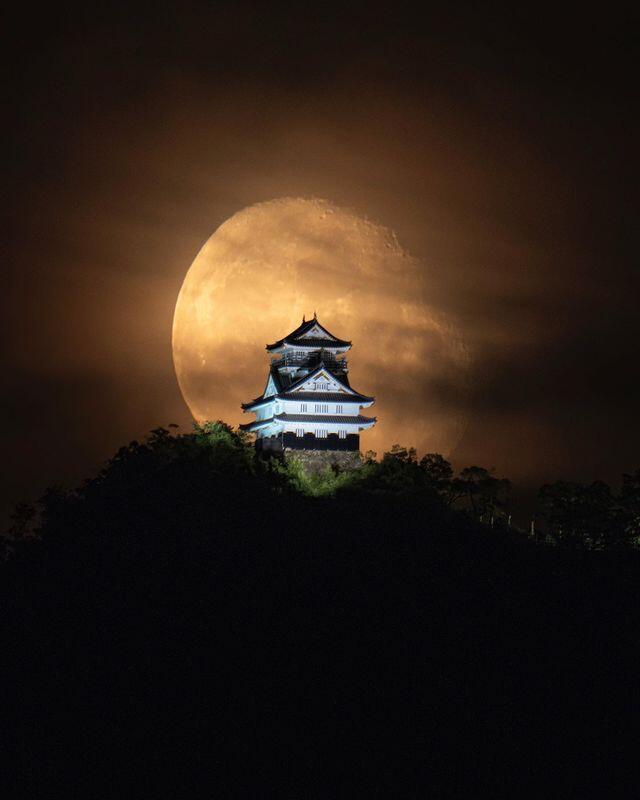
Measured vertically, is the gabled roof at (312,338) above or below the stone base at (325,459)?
above

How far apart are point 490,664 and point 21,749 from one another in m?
15.1

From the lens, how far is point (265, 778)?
150 feet

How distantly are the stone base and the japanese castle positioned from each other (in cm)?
25

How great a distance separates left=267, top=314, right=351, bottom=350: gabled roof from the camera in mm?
64875

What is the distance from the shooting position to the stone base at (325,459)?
2432 inches

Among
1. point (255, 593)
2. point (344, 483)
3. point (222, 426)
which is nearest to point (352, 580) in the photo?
point (255, 593)

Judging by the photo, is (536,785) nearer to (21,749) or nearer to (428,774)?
(428,774)

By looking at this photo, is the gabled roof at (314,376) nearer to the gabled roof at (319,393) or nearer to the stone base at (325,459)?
the gabled roof at (319,393)

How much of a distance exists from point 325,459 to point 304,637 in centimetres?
1298

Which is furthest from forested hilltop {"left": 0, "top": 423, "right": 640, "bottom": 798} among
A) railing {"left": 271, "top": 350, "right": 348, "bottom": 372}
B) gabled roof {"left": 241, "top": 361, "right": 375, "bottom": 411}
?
railing {"left": 271, "top": 350, "right": 348, "bottom": 372}

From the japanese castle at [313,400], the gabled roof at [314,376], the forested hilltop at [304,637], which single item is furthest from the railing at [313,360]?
the forested hilltop at [304,637]

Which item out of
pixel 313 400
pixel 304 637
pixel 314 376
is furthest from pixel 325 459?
pixel 304 637

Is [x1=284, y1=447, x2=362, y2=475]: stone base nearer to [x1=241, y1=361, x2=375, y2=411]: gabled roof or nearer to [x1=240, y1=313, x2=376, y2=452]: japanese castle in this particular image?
[x1=240, y1=313, x2=376, y2=452]: japanese castle

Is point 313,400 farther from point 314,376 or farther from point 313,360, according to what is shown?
point 313,360
